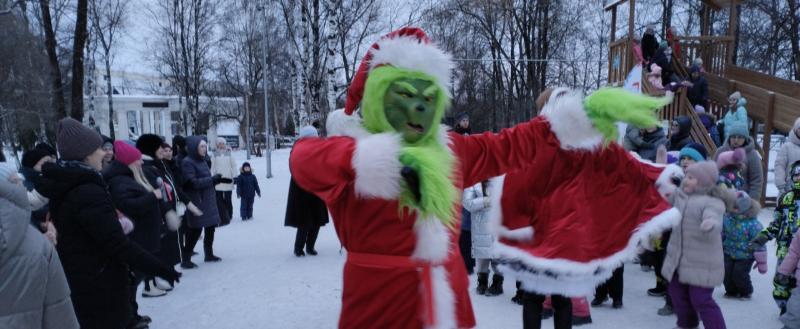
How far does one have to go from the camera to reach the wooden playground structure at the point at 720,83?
9.65m

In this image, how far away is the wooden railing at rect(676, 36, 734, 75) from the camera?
12.5 metres

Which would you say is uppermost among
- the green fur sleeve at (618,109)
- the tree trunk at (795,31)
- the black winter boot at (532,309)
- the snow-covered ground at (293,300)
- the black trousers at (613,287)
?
the tree trunk at (795,31)

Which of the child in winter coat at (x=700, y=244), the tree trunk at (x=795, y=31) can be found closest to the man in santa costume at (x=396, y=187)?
the child in winter coat at (x=700, y=244)

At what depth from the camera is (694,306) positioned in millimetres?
3797

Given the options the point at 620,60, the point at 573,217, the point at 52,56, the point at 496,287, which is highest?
the point at 52,56

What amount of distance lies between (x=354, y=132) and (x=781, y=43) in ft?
82.6

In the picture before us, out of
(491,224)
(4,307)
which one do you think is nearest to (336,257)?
(491,224)

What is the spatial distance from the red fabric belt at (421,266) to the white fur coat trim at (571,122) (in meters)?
0.96

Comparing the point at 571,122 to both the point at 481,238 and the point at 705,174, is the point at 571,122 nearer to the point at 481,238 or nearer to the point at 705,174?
the point at 705,174

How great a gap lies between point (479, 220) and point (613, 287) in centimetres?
141

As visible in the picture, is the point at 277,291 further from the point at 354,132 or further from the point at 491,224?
the point at 354,132

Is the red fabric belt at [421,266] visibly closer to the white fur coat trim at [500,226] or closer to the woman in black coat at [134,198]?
the white fur coat trim at [500,226]

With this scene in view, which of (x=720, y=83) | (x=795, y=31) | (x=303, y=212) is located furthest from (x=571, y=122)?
(x=795, y=31)

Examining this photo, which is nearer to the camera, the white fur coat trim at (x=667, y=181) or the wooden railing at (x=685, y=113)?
the white fur coat trim at (x=667, y=181)
